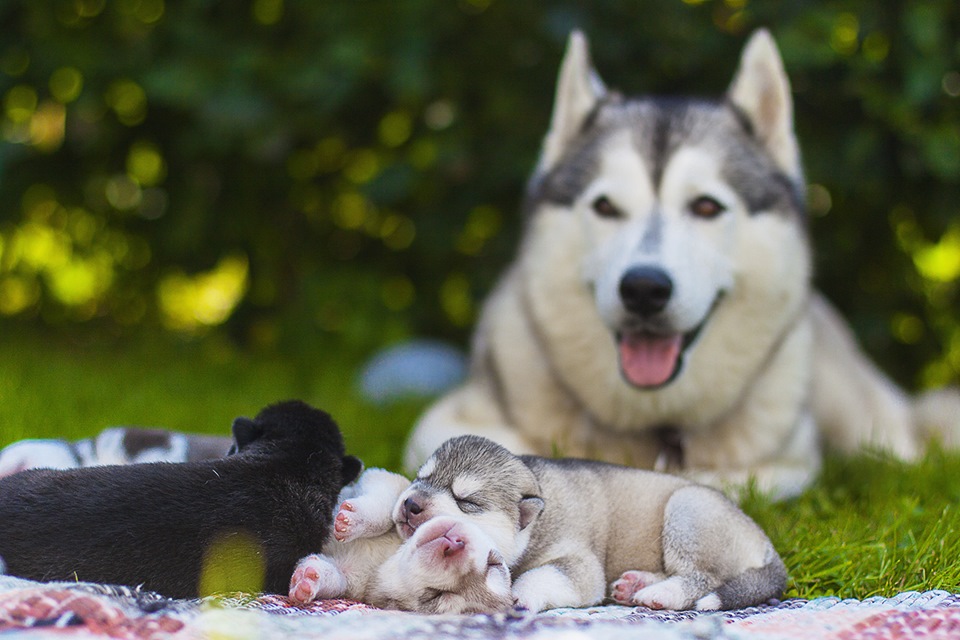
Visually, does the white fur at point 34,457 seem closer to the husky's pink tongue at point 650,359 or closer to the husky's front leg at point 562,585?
the husky's front leg at point 562,585

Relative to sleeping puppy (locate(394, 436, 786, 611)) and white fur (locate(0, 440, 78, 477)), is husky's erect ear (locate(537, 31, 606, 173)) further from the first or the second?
white fur (locate(0, 440, 78, 477))

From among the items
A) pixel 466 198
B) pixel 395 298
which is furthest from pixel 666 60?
pixel 395 298

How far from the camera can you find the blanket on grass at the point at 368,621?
1.59 meters

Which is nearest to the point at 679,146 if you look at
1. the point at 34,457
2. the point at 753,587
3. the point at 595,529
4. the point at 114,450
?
the point at 595,529

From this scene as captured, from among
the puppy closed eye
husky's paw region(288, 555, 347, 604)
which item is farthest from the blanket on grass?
the puppy closed eye

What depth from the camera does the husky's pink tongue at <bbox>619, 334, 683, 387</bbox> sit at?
9.85 ft

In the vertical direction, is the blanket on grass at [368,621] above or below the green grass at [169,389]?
above

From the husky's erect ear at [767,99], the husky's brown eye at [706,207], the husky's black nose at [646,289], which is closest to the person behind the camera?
the husky's black nose at [646,289]

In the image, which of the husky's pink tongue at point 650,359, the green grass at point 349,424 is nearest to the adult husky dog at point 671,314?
the husky's pink tongue at point 650,359

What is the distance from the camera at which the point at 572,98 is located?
11.5ft

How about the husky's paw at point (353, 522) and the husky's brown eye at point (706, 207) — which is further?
the husky's brown eye at point (706, 207)

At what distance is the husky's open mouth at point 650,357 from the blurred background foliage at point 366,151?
5.42 ft

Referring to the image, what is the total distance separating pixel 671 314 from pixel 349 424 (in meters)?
1.61

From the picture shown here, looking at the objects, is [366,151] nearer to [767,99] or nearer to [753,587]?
[767,99]
